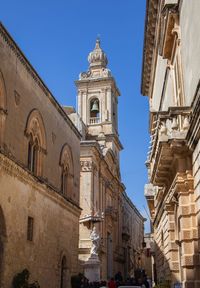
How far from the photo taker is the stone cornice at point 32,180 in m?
15.2

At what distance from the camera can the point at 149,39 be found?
19000 mm

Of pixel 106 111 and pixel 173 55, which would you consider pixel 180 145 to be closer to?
pixel 173 55

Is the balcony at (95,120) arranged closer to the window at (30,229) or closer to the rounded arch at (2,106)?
the window at (30,229)

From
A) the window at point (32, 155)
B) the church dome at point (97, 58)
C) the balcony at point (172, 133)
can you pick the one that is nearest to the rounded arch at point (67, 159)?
the window at point (32, 155)

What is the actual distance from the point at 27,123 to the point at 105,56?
38.3 metres

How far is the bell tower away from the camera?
160 feet

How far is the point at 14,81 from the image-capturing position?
54.9 feet

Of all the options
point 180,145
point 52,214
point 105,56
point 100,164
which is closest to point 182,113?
point 180,145

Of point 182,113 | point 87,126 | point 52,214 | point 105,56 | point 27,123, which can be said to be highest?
point 105,56

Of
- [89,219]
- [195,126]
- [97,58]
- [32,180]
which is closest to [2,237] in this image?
[32,180]

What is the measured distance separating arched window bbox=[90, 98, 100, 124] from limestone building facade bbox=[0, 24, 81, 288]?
2454cm

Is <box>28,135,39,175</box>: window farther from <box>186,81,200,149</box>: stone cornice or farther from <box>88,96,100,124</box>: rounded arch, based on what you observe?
A: <box>88,96,100,124</box>: rounded arch

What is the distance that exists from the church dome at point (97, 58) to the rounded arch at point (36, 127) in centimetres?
3381

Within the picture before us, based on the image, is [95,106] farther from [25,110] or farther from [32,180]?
[32,180]
